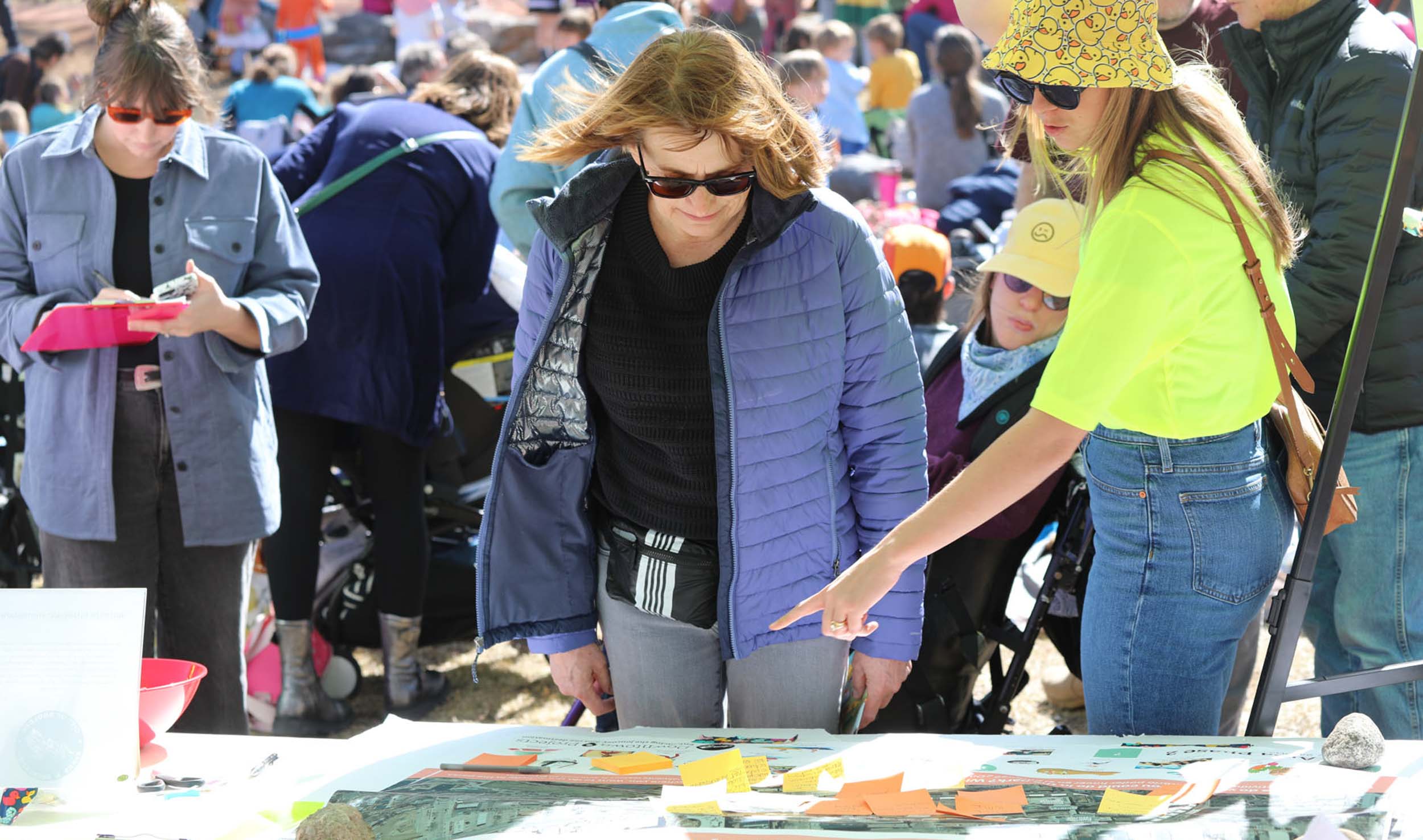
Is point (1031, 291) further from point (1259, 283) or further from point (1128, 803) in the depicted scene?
point (1128, 803)

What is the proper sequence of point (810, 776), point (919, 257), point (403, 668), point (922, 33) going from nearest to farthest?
1. point (810, 776)
2. point (919, 257)
3. point (403, 668)
4. point (922, 33)

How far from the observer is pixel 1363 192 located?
215 centimetres

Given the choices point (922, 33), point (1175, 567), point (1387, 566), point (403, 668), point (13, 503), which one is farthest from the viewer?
point (922, 33)

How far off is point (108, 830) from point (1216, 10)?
9.09 ft

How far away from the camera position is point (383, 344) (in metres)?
3.44

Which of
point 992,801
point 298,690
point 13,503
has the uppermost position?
point 992,801

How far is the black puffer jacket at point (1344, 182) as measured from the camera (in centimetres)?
216

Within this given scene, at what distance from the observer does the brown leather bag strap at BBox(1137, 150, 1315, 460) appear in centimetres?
161

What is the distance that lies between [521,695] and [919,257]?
1.76 meters

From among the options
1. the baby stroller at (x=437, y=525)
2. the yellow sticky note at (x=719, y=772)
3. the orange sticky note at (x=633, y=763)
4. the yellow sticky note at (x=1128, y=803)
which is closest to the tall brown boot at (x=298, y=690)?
the baby stroller at (x=437, y=525)

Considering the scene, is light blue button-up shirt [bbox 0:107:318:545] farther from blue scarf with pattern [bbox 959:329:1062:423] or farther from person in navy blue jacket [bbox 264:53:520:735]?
blue scarf with pattern [bbox 959:329:1062:423]

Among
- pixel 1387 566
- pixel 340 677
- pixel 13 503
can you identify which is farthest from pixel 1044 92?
pixel 13 503

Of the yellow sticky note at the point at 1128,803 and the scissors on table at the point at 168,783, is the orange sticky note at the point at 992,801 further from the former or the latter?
the scissors on table at the point at 168,783

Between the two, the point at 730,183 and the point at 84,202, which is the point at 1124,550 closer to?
the point at 730,183
